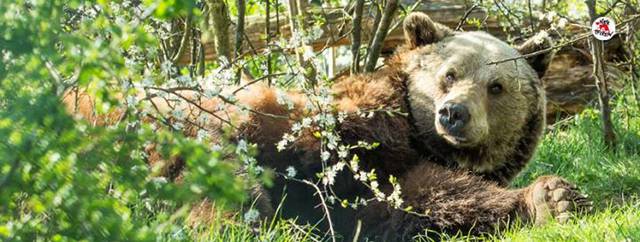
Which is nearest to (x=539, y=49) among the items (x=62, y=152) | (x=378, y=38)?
(x=378, y=38)

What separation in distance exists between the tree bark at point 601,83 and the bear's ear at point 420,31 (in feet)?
4.09

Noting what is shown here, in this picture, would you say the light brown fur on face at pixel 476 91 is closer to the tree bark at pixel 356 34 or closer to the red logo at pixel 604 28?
the red logo at pixel 604 28

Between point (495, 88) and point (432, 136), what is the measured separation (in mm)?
714

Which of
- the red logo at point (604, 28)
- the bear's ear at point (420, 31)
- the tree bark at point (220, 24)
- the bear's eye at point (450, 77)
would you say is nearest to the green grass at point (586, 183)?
the red logo at point (604, 28)

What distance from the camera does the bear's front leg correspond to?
609cm

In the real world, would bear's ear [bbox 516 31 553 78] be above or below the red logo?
below

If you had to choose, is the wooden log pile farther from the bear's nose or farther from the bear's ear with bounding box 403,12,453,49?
the bear's nose

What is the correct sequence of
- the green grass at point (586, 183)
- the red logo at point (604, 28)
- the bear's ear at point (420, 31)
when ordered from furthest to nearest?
the bear's ear at point (420, 31)
the red logo at point (604, 28)
the green grass at point (586, 183)

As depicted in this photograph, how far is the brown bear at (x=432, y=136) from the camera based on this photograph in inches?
247

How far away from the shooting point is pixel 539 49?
8.20 meters

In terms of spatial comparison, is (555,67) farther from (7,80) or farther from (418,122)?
(7,80)

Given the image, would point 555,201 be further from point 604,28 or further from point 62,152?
point 62,152

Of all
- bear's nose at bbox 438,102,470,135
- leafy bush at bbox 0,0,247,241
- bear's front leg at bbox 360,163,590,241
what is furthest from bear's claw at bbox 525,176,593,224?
leafy bush at bbox 0,0,247,241

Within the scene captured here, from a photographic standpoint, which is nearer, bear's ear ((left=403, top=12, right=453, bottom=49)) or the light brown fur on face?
the light brown fur on face
